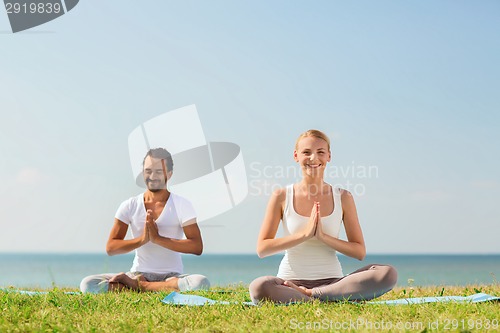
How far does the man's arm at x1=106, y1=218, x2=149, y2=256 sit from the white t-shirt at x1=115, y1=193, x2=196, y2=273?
0.29ft

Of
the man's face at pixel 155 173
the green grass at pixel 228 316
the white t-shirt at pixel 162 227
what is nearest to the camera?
the green grass at pixel 228 316

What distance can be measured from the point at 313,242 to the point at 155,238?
7.40 ft

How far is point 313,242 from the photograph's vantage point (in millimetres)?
6141

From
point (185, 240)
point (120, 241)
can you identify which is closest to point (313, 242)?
point (185, 240)

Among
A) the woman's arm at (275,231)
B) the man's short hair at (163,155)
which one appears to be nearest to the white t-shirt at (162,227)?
the man's short hair at (163,155)

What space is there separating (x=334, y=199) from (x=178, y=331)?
2.28m

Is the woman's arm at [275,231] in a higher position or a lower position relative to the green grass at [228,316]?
higher

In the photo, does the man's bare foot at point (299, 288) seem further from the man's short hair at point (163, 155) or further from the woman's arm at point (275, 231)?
the man's short hair at point (163, 155)

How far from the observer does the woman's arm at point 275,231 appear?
5.89 meters

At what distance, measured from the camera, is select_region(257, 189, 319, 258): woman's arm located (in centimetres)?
Answer: 589

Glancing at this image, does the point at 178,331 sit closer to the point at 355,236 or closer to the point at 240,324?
the point at 240,324

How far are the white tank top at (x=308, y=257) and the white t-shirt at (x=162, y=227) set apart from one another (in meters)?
2.04

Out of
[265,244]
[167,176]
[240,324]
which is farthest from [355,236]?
[167,176]

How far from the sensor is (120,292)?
741 cm
